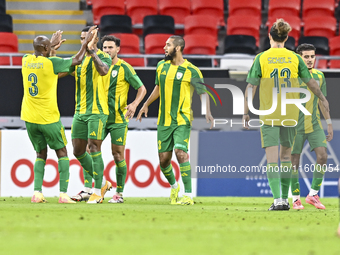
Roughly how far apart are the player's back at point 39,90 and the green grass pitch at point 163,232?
142 cm

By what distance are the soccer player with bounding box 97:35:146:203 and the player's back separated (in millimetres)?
778

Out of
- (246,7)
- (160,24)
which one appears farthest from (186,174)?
(246,7)

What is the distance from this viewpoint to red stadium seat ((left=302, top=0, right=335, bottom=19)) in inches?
495

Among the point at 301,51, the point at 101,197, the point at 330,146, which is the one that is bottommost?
the point at 101,197

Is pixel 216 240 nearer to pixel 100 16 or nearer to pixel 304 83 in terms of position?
pixel 304 83

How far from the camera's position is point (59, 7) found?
43.8 ft

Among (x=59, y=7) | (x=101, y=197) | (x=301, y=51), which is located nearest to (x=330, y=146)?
(x=301, y=51)

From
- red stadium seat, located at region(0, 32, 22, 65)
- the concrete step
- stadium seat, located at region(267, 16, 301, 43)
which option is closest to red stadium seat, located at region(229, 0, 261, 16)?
stadium seat, located at region(267, 16, 301, 43)

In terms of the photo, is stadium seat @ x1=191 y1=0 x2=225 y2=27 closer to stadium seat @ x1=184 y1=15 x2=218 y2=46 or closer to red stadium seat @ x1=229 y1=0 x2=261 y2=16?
red stadium seat @ x1=229 y1=0 x2=261 y2=16

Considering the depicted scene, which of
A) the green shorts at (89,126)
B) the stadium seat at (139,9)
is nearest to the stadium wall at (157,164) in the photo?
the green shorts at (89,126)

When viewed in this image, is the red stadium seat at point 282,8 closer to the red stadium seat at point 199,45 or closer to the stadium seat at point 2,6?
the red stadium seat at point 199,45

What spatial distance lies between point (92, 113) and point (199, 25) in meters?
5.93

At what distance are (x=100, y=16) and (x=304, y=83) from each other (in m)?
7.25

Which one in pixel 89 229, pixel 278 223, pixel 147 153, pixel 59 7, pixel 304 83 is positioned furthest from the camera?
pixel 59 7
